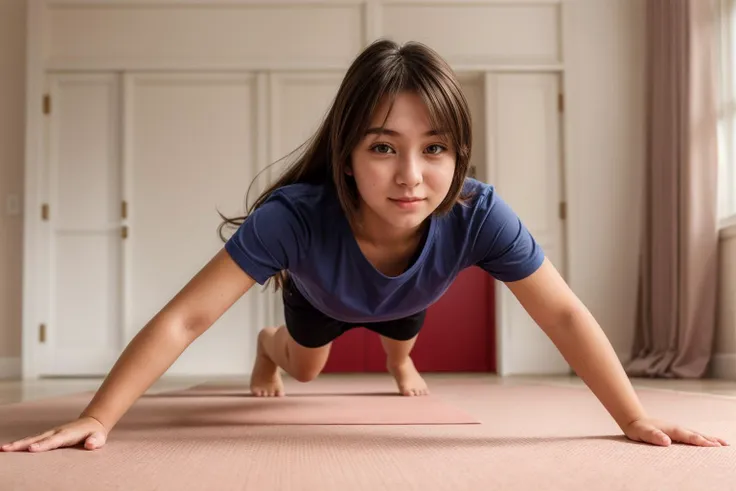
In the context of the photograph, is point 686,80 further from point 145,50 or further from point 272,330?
point 145,50

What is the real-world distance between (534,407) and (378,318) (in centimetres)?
68

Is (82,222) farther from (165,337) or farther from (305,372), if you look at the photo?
(165,337)

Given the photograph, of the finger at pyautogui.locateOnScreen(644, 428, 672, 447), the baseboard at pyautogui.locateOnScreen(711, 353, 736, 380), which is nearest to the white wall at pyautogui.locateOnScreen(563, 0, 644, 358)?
the baseboard at pyautogui.locateOnScreen(711, 353, 736, 380)

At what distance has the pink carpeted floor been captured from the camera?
1.04 metres

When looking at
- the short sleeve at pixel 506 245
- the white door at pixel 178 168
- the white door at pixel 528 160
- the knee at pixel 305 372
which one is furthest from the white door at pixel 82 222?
the short sleeve at pixel 506 245

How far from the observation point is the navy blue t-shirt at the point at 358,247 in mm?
1454

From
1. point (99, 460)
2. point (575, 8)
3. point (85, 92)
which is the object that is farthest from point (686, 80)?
point (99, 460)

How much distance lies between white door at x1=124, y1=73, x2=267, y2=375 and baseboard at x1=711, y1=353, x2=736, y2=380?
102 inches

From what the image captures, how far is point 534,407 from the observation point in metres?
2.20

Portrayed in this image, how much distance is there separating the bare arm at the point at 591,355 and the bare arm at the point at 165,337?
1.73 feet

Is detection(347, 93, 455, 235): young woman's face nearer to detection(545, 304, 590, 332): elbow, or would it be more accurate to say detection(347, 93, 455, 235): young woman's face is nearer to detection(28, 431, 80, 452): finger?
detection(545, 304, 590, 332): elbow

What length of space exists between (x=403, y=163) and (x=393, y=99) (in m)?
0.11

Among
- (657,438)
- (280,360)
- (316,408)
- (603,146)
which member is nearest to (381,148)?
(657,438)

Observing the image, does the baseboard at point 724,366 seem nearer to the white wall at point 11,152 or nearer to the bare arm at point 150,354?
the bare arm at point 150,354
